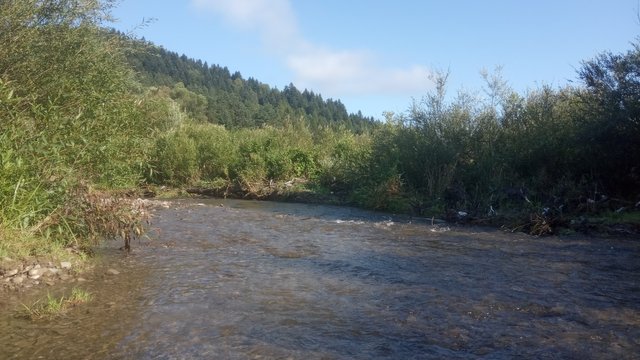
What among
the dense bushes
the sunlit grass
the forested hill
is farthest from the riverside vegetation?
the forested hill

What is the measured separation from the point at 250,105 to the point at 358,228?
8418cm

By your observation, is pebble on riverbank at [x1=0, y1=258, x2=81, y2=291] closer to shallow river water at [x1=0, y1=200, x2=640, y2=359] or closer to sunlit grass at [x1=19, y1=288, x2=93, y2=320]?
shallow river water at [x1=0, y1=200, x2=640, y2=359]

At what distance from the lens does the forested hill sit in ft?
242

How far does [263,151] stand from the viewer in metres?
27.4

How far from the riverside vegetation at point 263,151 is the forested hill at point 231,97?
39.8 metres

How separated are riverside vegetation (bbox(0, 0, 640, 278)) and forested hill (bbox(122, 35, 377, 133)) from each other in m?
39.8

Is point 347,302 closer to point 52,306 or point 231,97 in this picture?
point 52,306

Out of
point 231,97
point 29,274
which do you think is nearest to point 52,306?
point 29,274

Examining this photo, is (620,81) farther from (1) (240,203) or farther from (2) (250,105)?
(2) (250,105)

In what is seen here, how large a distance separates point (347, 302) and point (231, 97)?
3635 inches

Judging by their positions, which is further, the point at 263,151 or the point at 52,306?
the point at 263,151

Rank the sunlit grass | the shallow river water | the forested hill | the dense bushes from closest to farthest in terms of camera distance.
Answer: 1. the shallow river water
2. the sunlit grass
3. the dense bushes
4. the forested hill

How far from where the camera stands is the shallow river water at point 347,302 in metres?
5.60

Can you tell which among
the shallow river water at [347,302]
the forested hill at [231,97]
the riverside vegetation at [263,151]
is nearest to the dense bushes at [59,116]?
the riverside vegetation at [263,151]
